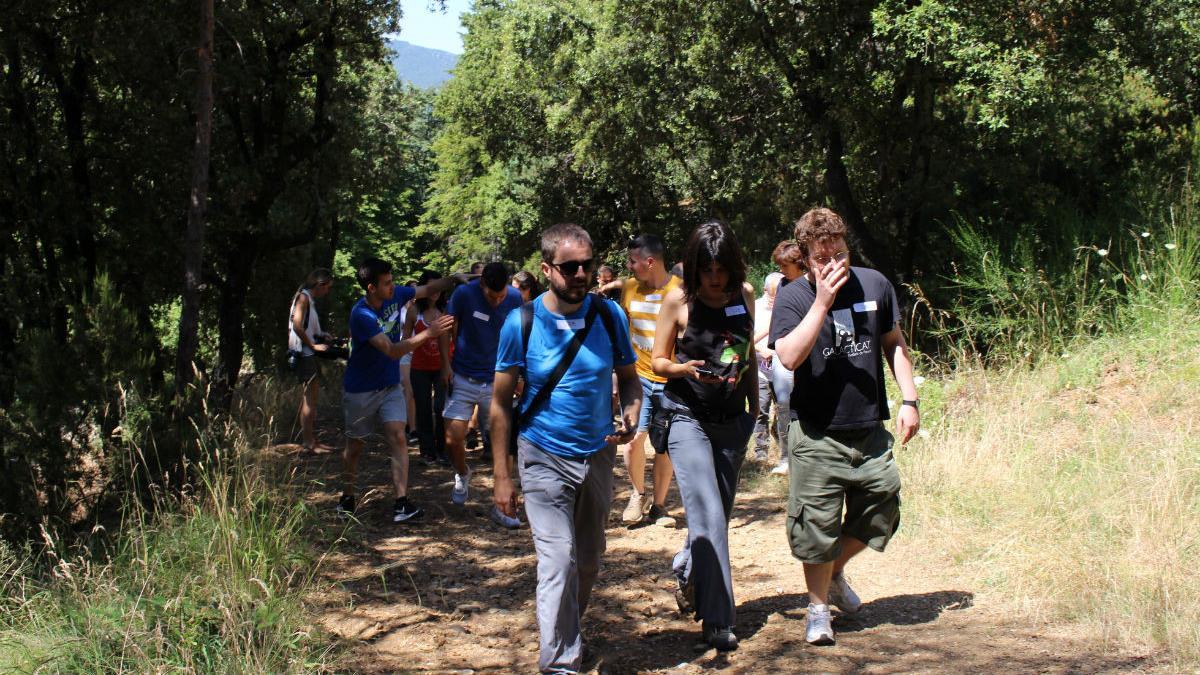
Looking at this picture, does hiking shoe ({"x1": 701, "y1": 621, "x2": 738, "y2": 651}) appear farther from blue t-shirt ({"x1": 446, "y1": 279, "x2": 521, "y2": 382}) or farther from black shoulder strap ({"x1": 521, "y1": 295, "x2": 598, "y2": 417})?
blue t-shirt ({"x1": 446, "y1": 279, "x2": 521, "y2": 382})

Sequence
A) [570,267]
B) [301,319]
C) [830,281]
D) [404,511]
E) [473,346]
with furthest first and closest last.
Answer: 1. [301,319]
2. [473,346]
3. [404,511]
4. [570,267]
5. [830,281]

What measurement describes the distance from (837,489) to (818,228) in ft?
3.85

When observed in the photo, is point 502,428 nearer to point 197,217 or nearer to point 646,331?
point 646,331

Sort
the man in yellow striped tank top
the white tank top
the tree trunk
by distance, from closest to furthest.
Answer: the man in yellow striped tank top → the tree trunk → the white tank top

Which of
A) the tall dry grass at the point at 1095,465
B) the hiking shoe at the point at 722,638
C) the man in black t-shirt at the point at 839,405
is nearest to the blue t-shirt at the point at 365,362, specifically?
the hiking shoe at the point at 722,638

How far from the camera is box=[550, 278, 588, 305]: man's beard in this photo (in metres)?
4.50

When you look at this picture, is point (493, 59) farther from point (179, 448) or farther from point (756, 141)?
point (179, 448)

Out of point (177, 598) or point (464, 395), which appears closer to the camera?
point (177, 598)

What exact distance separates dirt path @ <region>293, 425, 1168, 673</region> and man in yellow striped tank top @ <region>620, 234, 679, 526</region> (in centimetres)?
21

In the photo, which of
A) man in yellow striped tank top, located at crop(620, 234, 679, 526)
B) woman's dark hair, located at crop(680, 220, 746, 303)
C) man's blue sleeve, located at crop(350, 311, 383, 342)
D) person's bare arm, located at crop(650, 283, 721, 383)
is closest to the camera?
woman's dark hair, located at crop(680, 220, 746, 303)

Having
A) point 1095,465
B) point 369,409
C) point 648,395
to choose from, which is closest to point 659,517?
point 648,395

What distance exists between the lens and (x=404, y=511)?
7723mm

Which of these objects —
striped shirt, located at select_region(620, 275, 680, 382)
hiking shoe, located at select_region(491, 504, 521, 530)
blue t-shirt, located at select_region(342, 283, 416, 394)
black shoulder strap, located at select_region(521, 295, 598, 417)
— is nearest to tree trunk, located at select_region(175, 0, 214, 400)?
blue t-shirt, located at select_region(342, 283, 416, 394)

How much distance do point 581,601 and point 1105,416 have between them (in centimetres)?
457
